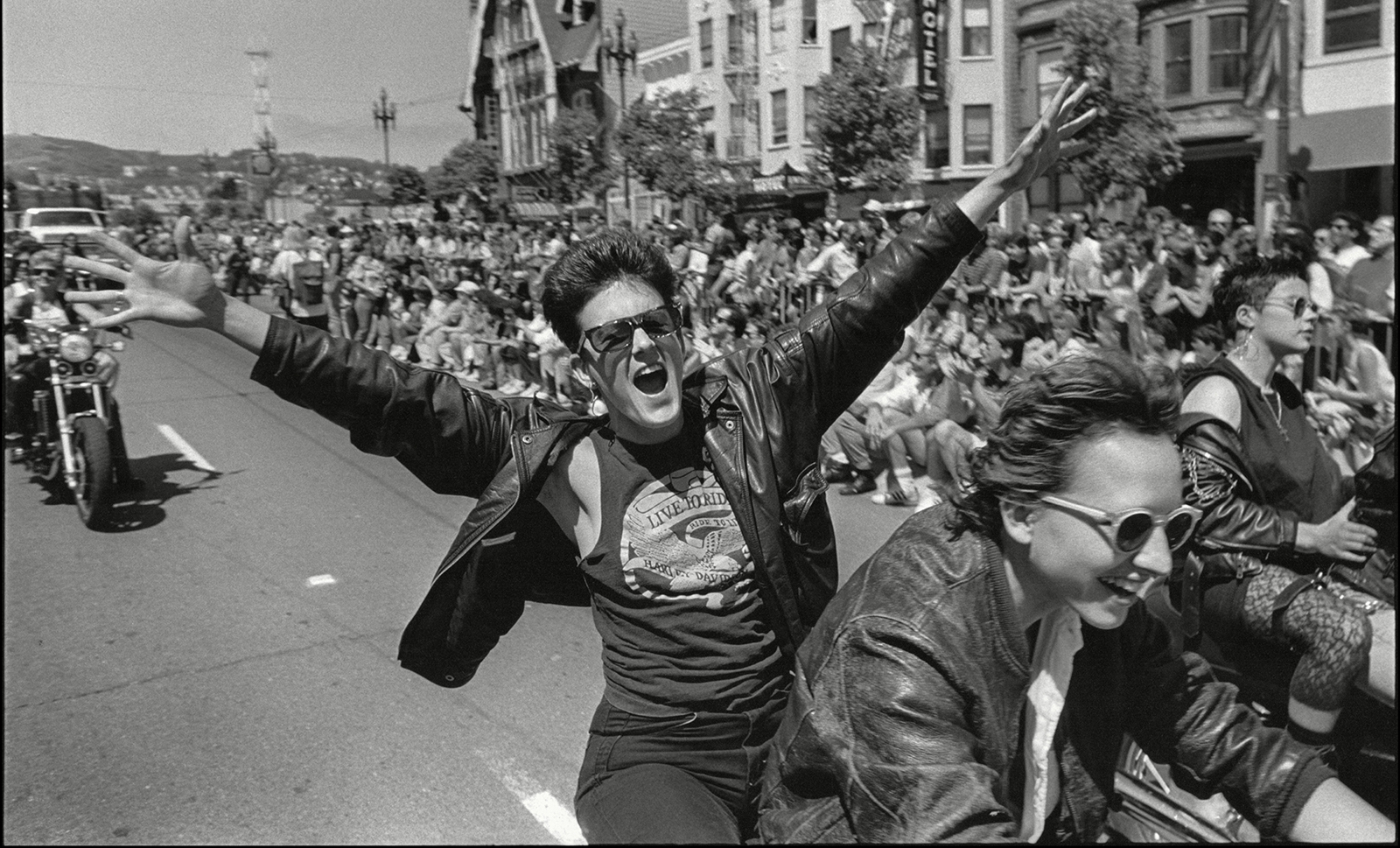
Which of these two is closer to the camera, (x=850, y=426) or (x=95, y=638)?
(x=95, y=638)

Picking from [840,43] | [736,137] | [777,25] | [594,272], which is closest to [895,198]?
[736,137]

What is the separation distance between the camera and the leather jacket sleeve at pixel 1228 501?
2.87 meters

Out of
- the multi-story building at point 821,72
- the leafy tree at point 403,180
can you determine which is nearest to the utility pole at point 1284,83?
the multi-story building at point 821,72

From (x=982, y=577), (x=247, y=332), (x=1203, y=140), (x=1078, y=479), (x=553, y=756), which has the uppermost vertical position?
(x=1203, y=140)

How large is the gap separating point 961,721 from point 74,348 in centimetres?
761

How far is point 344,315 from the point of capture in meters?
18.5

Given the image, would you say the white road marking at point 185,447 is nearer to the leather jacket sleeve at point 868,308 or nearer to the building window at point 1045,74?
the leather jacket sleeve at point 868,308

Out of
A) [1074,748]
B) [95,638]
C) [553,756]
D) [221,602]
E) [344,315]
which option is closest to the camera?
[1074,748]

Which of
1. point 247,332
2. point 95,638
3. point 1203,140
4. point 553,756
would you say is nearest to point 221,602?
point 95,638

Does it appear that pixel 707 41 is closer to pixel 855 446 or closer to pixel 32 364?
pixel 855 446

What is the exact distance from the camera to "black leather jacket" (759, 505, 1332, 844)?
1.48 meters

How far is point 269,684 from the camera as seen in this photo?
4668 mm

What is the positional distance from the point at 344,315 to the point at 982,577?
18.1 m

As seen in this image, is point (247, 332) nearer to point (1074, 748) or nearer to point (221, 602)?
point (1074, 748)
